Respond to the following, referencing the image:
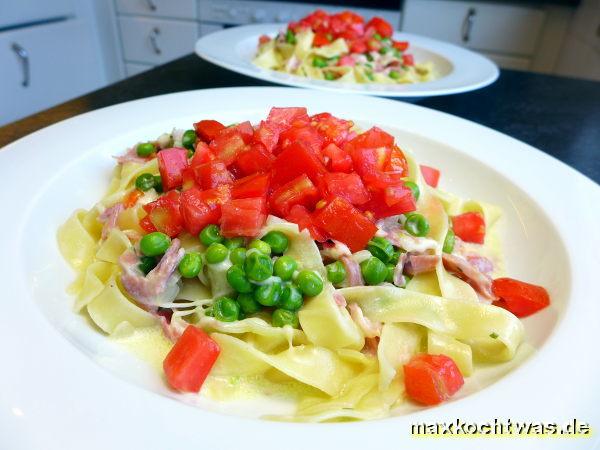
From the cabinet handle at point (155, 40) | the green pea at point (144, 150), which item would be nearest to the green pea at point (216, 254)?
the green pea at point (144, 150)

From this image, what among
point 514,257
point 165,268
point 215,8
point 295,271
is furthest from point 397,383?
point 215,8

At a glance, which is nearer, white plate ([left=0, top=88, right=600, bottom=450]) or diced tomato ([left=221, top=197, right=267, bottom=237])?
white plate ([left=0, top=88, right=600, bottom=450])

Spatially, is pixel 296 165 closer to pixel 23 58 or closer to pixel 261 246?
pixel 261 246

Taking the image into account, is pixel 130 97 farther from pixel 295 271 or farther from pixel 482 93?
pixel 482 93

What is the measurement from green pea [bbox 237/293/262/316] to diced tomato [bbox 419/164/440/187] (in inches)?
70.9

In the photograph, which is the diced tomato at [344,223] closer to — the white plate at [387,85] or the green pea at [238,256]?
the green pea at [238,256]

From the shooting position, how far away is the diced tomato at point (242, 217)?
252cm

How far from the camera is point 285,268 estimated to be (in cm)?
242

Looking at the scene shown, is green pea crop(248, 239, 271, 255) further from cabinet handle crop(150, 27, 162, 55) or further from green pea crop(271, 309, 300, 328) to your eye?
cabinet handle crop(150, 27, 162, 55)

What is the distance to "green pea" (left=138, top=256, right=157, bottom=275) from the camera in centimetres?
256

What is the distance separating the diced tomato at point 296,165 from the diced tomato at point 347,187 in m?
0.07

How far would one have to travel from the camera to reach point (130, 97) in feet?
15.5

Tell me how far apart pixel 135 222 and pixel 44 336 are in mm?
1120

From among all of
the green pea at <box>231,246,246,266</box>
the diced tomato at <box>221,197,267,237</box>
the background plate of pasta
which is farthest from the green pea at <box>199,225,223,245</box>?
the background plate of pasta
